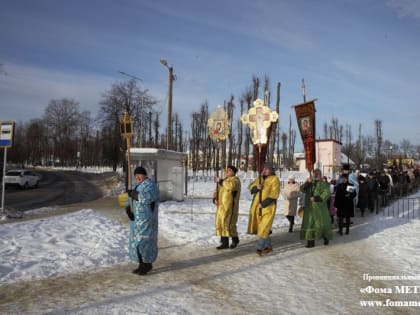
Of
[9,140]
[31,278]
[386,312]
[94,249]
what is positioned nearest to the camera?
[386,312]

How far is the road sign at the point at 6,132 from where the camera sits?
38.3ft

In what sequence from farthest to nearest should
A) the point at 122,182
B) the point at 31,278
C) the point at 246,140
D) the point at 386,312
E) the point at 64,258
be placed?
the point at 246,140 → the point at 122,182 → the point at 64,258 → the point at 31,278 → the point at 386,312

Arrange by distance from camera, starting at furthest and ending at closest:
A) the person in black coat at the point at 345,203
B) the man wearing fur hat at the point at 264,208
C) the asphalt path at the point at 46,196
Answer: the asphalt path at the point at 46,196 → the person in black coat at the point at 345,203 → the man wearing fur hat at the point at 264,208

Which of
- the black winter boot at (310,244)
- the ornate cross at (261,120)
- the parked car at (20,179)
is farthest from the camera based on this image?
the parked car at (20,179)

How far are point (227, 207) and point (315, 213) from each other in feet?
6.69

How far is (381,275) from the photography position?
234 inches

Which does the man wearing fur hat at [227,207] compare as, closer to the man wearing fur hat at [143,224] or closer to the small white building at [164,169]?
the man wearing fur hat at [143,224]

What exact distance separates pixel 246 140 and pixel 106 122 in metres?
15.8

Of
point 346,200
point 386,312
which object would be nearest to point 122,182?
point 346,200

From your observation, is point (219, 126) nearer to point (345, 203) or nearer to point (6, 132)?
point (345, 203)

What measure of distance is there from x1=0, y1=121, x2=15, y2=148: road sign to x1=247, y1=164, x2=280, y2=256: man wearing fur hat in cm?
873

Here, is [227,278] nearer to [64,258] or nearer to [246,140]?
[64,258]

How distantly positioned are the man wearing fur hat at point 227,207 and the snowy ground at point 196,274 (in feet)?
1.29

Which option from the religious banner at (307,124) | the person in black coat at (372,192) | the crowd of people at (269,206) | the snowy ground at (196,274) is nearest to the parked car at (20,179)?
the snowy ground at (196,274)
